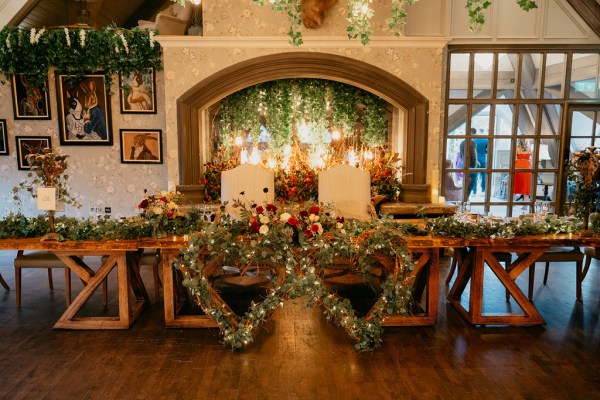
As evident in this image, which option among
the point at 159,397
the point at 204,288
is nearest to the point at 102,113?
the point at 204,288

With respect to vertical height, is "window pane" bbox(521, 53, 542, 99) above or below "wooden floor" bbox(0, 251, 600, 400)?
above

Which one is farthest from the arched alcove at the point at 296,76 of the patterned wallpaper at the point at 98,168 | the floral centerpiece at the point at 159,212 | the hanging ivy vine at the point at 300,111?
the floral centerpiece at the point at 159,212

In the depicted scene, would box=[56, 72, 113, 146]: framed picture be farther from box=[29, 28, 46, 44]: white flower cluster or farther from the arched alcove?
the arched alcove

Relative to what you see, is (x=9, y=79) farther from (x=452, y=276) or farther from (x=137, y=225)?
(x=452, y=276)

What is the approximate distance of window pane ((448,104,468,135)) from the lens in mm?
6496

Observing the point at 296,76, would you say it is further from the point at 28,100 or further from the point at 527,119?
the point at 28,100

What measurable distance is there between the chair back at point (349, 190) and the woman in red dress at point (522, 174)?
9.59 ft

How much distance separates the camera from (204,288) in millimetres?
3400

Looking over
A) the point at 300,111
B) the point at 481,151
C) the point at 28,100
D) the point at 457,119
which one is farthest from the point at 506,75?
the point at 28,100

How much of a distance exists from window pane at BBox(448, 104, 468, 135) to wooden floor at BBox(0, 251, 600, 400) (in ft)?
10.1

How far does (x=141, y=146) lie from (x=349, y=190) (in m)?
3.34

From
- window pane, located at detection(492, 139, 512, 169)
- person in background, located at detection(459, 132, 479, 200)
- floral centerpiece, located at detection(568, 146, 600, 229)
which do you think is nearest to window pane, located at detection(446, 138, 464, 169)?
person in background, located at detection(459, 132, 479, 200)

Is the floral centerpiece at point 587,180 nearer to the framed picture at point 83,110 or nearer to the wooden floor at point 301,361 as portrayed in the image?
the wooden floor at point 301,361

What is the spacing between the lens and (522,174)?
6652 mm
